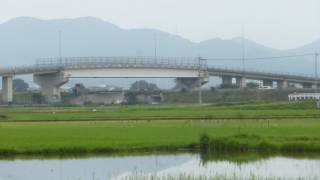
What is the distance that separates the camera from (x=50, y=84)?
90.2m

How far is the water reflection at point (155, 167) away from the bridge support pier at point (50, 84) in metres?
67.7

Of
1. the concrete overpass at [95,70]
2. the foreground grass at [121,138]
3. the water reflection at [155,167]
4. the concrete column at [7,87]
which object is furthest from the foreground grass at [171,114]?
the concrete overpass at [95,70]

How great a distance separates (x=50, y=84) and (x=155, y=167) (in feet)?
238

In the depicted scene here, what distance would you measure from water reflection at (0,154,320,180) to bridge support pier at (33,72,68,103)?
6771cm

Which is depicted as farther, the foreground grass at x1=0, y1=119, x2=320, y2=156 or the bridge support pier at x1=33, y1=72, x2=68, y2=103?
the bridge support pier at x1=33, y1=72, x2=68, y2=103

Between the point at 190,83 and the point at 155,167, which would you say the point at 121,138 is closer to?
the point at 155,167

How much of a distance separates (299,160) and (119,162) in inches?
233

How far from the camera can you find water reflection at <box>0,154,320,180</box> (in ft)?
57.2

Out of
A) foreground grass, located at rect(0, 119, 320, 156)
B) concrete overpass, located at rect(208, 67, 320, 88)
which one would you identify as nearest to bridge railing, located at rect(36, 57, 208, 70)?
concrete overpass, located at rect(208, 67, 320, 88)

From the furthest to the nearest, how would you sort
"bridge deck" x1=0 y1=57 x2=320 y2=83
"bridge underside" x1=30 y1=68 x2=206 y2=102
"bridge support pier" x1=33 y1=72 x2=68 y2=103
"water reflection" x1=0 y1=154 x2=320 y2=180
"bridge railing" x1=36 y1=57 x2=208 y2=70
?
1. "bridge support pier" x1=33 y1=72 x2=68 y2=103
2. "bridge railing" x1=36 y1=57 x2=208 y2=70
3. "bridge underside" x1=30 y1=68 x2=206 y2=102
4. "bridge deck" x1=0 y1=57 x2=320 y2=83
5. "water reflection" x1=0 y1=154 x2=320 y2=180

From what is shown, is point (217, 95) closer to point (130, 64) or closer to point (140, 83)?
point (130, 64)

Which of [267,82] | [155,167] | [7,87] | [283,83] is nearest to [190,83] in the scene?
[283,83]

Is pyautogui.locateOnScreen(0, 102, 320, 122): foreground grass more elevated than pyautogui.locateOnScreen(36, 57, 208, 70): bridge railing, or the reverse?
pyautogui.locateOnScreen(36, 57, 208, 70): bridge railing

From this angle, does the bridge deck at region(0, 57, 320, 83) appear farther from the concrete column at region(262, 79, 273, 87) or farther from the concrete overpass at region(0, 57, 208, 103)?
the concrete column at region(262, 79, 273, 87)
